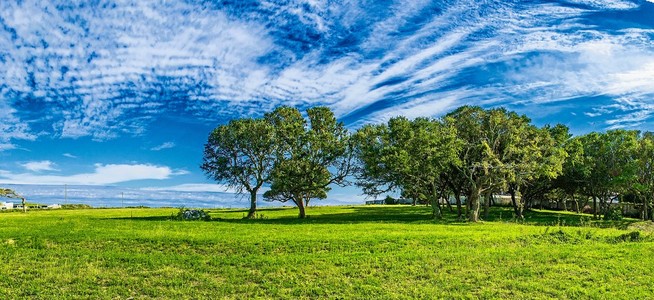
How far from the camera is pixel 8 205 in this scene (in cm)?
9275

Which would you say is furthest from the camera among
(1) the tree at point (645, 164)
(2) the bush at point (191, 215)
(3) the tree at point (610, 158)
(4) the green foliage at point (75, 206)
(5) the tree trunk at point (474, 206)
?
(4) the green foliage at point (75, 206)

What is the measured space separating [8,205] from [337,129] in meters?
81.3

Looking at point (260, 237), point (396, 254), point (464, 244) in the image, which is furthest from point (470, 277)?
point (260, 237)

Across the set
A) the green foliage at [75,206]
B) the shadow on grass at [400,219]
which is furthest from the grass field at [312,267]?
the green foliage at [75,206]

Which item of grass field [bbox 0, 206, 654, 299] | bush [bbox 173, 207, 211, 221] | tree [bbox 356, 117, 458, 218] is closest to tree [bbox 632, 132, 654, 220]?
tree [bbox 356, 117, 458, 218]

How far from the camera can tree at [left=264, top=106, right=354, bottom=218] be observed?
4819 cm

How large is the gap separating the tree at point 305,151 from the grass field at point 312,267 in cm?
2642

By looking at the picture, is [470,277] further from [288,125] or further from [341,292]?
[288,125]

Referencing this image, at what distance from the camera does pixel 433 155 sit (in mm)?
40750

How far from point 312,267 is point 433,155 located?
2706cm

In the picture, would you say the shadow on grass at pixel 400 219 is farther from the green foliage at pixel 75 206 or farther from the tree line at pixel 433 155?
the green foliage at pixel 75 206

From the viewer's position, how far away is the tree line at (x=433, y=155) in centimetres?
4206

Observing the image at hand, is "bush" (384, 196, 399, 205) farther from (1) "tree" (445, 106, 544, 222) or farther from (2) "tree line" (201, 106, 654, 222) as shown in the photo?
(1) "tree" (445, 106, 544, 222)

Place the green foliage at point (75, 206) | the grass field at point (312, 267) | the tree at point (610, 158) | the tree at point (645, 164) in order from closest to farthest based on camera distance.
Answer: the grass field at point (312, 267) → the tree at point (610, 158) → the tree at point (645, 164) → the green foliage at point (75, 206)
